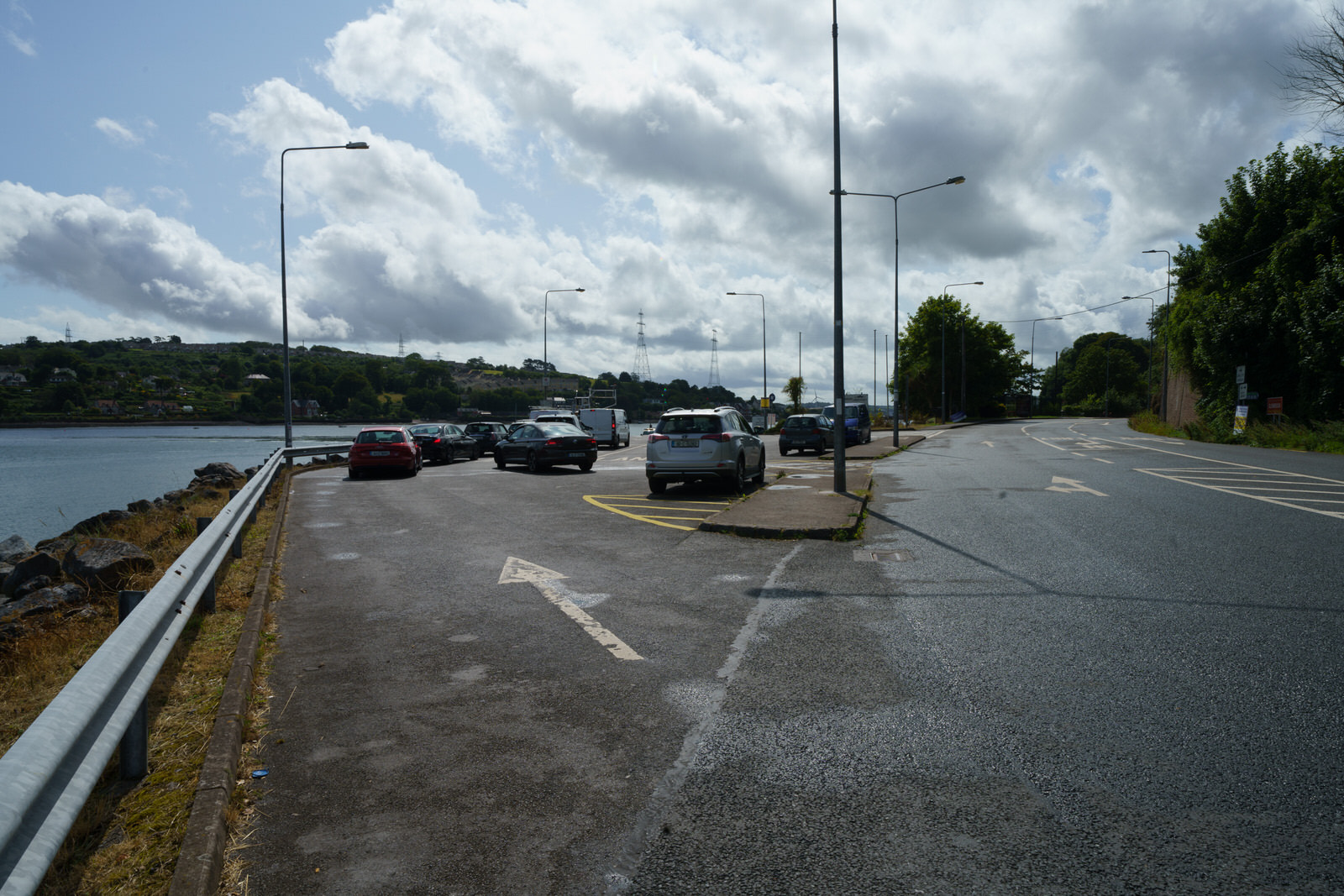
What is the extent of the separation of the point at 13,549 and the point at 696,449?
13.5m

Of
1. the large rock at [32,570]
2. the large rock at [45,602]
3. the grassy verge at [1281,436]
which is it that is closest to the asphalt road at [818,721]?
the large rock at [45,602]

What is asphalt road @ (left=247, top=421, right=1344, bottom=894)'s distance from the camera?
9.73 ft

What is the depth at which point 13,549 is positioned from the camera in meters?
15.7

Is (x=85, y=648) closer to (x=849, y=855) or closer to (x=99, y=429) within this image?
(x=849, y=855)

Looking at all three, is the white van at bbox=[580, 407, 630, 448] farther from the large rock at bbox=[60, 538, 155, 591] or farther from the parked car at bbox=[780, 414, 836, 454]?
the large rock at bbox=[60, 538, 155, 591]

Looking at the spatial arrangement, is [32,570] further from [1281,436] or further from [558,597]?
[1281,436]

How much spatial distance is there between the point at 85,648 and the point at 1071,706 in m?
6.98

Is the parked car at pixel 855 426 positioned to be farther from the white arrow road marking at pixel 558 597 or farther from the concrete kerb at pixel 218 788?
the concrete kerb at pixel 218 788

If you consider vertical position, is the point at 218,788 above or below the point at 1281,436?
below

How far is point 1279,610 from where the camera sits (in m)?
6.21

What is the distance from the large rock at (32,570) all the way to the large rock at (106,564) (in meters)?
1.42

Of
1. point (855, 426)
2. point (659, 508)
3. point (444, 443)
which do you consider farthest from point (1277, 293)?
point (444, 443)

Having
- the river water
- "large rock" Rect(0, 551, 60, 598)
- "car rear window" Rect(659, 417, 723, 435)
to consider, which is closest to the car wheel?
"car rear window" Rect(659, 417, 723, 435)

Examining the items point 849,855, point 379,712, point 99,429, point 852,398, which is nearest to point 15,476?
point 379,712
